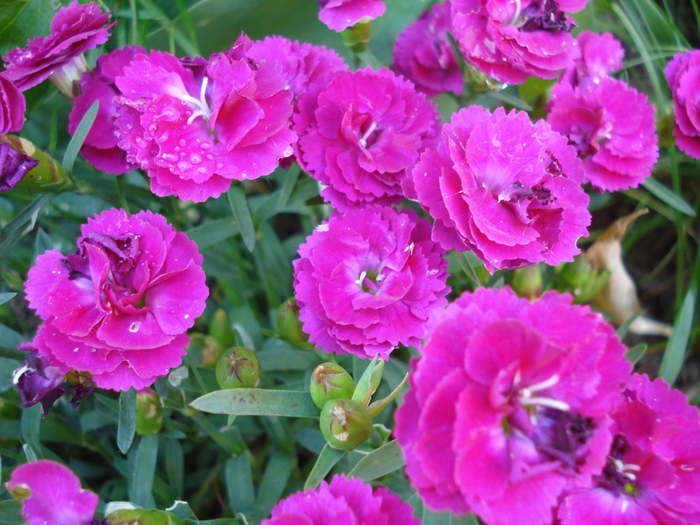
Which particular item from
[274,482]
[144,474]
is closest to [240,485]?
[274,482]

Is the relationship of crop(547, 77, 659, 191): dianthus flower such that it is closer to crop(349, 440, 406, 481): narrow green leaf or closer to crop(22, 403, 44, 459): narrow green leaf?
crop(349, 440, 406, 481): narrow green leaf

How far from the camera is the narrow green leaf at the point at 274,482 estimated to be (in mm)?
1137

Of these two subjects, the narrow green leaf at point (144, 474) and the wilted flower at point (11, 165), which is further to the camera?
the narrow green leaf at point (144, 474)

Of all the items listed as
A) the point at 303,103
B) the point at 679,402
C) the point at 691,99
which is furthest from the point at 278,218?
the point at 679,402

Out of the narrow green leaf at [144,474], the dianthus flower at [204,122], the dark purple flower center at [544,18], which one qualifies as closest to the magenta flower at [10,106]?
the dianthus flower at [204,122]

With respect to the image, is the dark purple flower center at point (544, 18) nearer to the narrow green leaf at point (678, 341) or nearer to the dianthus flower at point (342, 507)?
the narrow green leaf at point (678, 341)

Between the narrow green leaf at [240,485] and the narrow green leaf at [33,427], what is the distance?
37 centimetres

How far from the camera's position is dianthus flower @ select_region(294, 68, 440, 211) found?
956 mm

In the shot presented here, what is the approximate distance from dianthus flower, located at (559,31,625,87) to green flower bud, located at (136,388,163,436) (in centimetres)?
101

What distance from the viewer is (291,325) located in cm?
100

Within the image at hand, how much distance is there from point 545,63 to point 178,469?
1138mm

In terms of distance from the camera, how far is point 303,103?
1.01 m

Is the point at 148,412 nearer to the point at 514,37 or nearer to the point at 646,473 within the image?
the point at 646,473

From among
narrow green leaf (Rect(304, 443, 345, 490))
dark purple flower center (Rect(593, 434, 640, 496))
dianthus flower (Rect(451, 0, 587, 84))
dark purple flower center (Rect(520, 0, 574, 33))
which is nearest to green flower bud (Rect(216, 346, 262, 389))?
narrow green leaf (Rect(304, 443, 345, 490))
